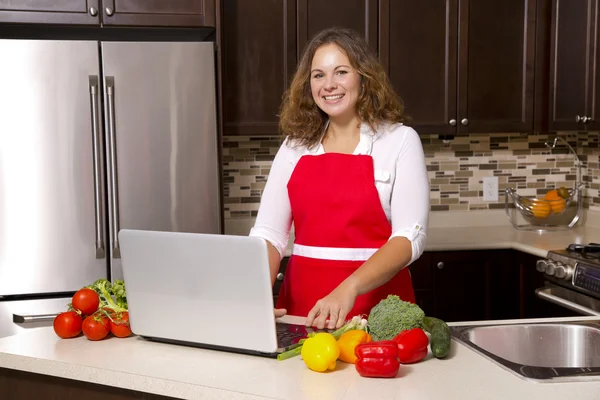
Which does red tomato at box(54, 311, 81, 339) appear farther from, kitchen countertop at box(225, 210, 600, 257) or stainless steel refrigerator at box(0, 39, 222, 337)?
kitchen countertop at box(225, 210, 600, 257)

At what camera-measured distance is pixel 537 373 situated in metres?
1.67

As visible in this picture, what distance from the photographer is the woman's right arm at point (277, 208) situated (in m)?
2.49

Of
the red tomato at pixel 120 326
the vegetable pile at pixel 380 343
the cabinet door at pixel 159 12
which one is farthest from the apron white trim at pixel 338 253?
the cabinet door at pixel 159 12

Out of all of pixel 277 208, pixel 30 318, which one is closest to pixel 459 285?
pixel 277 208

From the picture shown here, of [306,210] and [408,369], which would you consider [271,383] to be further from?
[306,210]

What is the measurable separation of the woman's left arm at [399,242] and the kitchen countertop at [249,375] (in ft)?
0.63

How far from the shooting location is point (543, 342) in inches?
83.1

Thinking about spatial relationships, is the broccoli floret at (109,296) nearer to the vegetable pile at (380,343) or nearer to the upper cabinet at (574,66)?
the vegetable pile at (380,343)

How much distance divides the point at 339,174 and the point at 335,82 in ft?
0.89

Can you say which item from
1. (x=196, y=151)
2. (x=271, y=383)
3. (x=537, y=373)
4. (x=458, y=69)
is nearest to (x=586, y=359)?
(x=537, y=373)

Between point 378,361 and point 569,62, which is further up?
point 569,62

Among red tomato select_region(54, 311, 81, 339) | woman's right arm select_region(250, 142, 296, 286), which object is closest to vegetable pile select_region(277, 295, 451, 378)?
red tomato select_region(54, 311, 81, 339)

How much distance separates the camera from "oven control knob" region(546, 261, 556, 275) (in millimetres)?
3381

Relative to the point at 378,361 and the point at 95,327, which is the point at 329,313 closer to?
the point at 378,361
